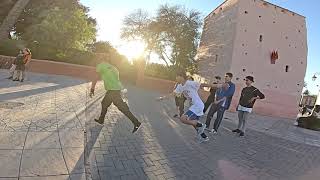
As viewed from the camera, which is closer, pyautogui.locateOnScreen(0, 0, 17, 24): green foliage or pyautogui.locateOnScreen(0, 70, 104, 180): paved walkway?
pyautogui.locateOnScreen(0, 70, 104, 180): paved walkway

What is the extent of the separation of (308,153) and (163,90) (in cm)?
1196

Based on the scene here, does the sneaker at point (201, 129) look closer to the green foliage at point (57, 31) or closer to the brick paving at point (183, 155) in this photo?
the brick paving at point (183, 155)

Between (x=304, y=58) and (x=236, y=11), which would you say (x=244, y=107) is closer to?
(x=236, y=11)

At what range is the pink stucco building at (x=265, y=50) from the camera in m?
20.2

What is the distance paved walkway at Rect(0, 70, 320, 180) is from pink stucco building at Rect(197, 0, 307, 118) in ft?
40.1

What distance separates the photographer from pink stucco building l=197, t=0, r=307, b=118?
20.2 m

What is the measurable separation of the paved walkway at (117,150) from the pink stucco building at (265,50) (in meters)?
12.2

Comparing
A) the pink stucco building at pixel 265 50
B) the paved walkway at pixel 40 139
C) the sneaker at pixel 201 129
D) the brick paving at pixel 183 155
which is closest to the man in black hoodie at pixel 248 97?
the brick paving at pixel 183 155

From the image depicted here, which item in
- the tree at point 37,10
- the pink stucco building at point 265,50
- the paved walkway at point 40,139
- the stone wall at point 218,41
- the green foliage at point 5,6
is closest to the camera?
the paved walkway at point 40,139

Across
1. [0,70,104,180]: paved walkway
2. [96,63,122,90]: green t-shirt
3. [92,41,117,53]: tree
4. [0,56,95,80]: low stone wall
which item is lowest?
[0,70,104,180]: paved walkway

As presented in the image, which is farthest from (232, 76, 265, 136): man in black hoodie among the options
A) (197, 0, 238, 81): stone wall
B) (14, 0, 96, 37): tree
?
(14, 0, 96, 37): tree

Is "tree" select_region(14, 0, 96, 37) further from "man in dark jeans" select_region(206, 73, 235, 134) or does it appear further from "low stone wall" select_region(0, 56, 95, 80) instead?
"man in dark jeans" select_region(206, 73, 235, 134)

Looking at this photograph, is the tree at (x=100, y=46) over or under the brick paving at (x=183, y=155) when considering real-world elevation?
over

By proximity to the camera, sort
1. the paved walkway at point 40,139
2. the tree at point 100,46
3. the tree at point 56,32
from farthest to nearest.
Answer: the tree at point 100,46 → the tree at point 56,32 → the paved walkway at point 40,139
